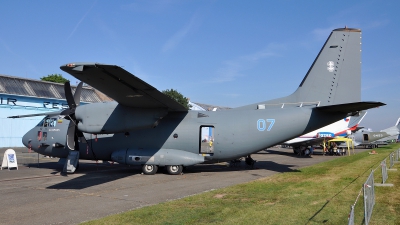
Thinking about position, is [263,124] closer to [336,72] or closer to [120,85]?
[336,72]

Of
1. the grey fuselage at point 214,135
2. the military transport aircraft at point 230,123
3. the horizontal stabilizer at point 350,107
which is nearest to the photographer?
the horizontal stabilizer at point 350,107

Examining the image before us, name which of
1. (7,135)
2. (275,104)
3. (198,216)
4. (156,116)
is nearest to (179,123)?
(156,116)

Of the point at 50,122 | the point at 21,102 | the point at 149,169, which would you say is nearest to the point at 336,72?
the point at 149,169

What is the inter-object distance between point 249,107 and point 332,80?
4720 mm

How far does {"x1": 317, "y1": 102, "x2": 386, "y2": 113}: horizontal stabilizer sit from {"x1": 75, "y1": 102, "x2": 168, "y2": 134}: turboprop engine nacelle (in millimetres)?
8356

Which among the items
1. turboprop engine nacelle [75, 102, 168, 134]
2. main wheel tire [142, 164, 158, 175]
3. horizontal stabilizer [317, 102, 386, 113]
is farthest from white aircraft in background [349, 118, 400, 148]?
turboprop engine nacelle [75, 102, 168, 134]

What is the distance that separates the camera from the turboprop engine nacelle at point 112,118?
1592 centimetres

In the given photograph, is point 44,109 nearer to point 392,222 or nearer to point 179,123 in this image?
point 179,123

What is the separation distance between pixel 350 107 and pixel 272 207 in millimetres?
8533

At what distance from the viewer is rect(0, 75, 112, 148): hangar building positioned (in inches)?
1756

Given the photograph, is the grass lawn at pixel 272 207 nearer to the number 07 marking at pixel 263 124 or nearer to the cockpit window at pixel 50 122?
the number 07 marking at pixel 263 124

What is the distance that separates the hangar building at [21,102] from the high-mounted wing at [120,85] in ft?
120

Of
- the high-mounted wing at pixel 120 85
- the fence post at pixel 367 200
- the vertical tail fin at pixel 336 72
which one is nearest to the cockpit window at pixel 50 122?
the high-mounted wing at pixel 120 85

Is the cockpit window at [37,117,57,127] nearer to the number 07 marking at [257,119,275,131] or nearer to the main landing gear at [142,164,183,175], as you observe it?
the main landing gear at [142,164,183,175]
